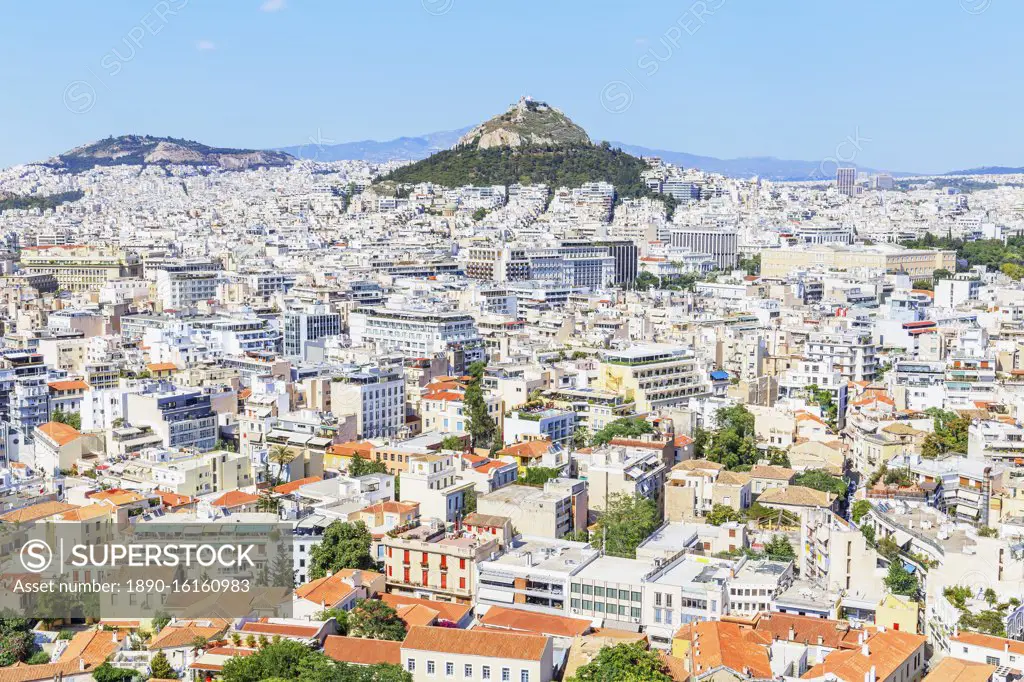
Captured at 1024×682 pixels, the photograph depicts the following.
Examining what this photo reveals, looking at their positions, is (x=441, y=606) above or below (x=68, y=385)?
below

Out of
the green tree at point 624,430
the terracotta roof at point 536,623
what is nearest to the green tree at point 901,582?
the terracotta roof at point 536,623

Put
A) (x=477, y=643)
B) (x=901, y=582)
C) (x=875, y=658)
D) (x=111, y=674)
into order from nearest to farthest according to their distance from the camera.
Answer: (x=875, y=658) < (x=477, y=643) < (x=111, y=674) < (x=901, y=582)

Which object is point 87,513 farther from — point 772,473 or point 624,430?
point 772,473

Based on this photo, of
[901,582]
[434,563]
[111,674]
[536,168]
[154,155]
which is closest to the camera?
[111,674]

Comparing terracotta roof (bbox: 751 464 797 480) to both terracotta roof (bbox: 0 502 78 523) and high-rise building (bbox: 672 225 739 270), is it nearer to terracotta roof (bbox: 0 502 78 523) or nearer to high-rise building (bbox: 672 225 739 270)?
terracotta roof (bbox: 0 502 78 523)

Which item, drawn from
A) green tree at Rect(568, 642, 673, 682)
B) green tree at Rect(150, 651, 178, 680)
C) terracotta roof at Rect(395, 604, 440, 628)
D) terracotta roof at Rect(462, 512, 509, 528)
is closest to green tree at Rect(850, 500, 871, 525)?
terracotta roof at Rect(462, 512, 509, 528)

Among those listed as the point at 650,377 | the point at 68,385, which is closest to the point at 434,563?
the point at 650,377
